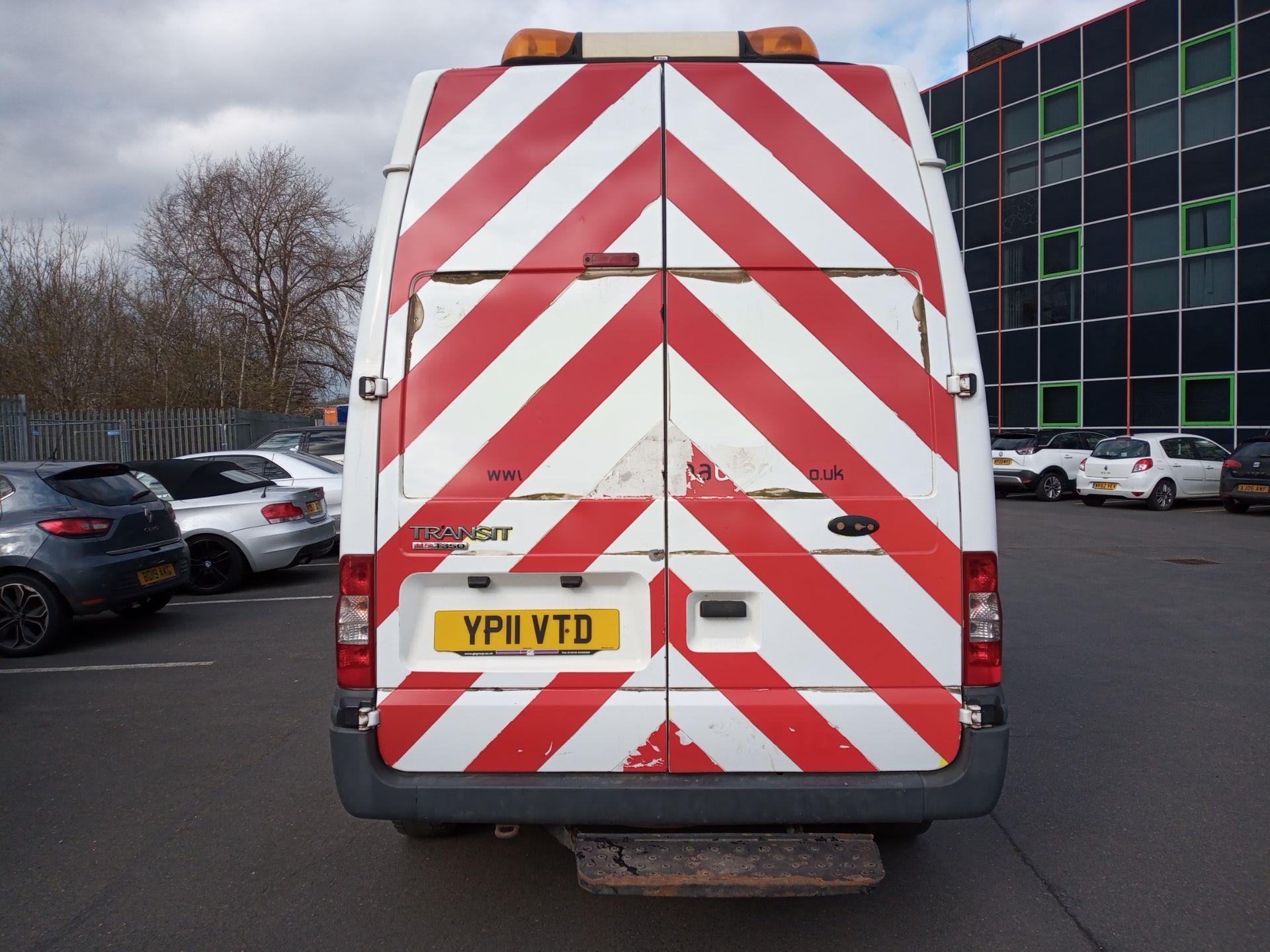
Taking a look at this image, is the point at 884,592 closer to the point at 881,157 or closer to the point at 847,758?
the point at 847,758

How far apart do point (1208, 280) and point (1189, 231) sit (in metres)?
1.48

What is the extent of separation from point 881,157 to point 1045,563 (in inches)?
387

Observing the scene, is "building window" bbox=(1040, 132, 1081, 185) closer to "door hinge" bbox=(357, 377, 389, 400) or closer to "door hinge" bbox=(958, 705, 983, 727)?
"door hinge" bbox=(958, 705, 983, 727)

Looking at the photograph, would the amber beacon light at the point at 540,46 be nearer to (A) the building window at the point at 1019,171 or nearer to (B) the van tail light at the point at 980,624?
(B) the van tail light at the point at 980,624

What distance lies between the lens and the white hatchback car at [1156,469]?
19219 millimetres

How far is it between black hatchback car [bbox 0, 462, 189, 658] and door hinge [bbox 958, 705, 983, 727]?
6.90m

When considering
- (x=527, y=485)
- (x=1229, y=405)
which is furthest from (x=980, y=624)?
(x=1229, y=405)

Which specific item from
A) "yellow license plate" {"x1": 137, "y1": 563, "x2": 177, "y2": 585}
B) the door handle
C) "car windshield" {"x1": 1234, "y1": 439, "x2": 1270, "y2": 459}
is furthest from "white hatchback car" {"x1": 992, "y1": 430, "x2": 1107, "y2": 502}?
the door handle

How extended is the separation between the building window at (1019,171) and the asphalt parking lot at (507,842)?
2525cm

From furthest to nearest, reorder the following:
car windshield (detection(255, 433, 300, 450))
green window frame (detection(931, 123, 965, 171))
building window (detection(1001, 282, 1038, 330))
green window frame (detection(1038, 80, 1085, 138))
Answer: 1. green window frame (detection(931, 123, 965, 171))
2. building window (detection(1001, 282, 1038, 330))
3. green window frame (detection(1038, 80, 1085, 138))
4. car windshield (detection(255, 433, 300, 450))

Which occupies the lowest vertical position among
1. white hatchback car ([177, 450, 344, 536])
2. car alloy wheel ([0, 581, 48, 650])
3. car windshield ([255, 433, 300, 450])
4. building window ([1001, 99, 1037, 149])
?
car alloy wheel ([0, 581, 48, 650])

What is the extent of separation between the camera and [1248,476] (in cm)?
1772

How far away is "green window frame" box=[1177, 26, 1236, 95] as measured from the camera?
24.3 meters

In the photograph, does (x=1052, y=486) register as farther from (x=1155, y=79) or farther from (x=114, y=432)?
(x=114, y=432)
